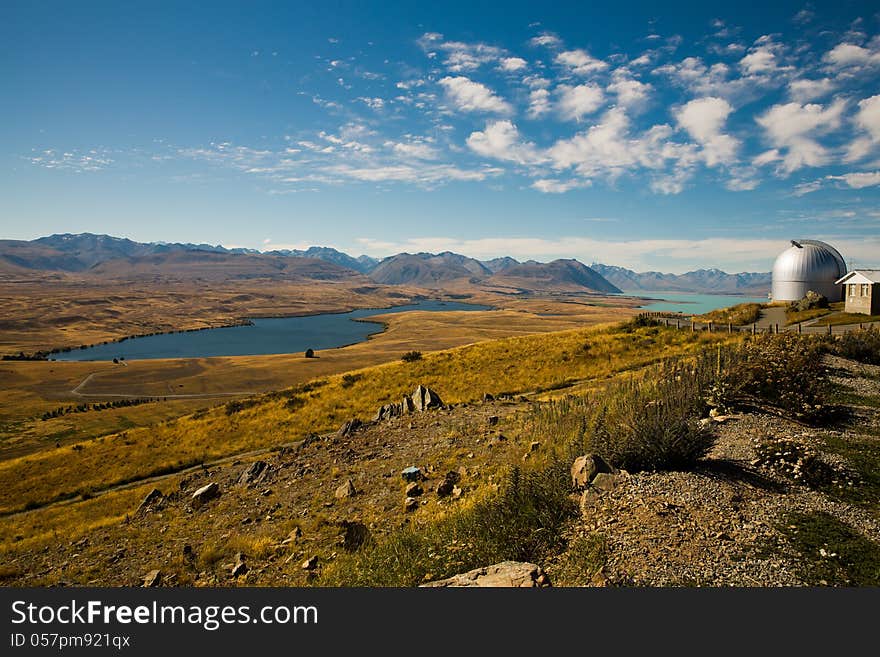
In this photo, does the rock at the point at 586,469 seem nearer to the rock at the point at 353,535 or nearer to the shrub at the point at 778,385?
→ the rock at the point at 353,535

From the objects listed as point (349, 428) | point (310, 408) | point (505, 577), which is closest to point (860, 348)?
point (505, 577)

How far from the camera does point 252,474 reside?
16.8 meters

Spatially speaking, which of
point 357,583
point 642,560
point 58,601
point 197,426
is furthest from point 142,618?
point 197,426

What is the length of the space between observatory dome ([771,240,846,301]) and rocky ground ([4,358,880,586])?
45020 millimetres

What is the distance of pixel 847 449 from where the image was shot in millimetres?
9141

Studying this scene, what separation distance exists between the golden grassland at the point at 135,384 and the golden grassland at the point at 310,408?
13.0 m

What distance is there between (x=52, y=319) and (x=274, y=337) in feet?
279

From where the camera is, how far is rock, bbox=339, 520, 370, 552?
968cm

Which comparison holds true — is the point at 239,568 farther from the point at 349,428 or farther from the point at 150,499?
the point at 349,428

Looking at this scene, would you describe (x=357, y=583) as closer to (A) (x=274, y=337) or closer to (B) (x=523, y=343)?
(B) (x=523, y=343)

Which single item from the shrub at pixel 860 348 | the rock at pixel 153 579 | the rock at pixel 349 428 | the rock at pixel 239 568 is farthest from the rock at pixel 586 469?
the shrub at pixel 860 348

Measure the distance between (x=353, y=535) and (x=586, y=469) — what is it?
542cm

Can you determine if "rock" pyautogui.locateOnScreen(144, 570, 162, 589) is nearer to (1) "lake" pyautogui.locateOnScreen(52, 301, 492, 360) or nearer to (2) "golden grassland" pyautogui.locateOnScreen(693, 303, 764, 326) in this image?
(2) "golden grassland" pyautogui.locateOnScreen(693, 303, 764, 326)

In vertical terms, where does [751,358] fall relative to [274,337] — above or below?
above
